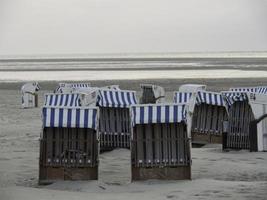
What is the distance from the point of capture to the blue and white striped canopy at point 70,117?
10422 mm

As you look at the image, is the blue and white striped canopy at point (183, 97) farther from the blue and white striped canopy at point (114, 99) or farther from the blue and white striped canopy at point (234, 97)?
the blue and white striped canopy at point (114, 99)

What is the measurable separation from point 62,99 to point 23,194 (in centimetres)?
540

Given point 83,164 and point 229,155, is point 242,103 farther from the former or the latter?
point 83,164

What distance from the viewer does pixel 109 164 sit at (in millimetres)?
12742

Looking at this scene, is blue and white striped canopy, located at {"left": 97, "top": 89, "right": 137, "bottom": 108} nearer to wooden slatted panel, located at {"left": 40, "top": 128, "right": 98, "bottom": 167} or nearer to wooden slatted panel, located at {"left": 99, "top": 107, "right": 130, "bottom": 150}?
wooden slatted panel, located at {"left": 99, "top": 107, "right": 130, "bottom": 150}

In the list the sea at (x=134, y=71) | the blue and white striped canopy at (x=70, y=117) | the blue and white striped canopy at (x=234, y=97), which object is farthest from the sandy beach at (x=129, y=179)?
the sea at (x=134, y=71)

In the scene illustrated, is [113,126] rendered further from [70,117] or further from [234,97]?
[70,117]

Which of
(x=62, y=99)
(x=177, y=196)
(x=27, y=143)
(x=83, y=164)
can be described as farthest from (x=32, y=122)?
(x=177, y=196)

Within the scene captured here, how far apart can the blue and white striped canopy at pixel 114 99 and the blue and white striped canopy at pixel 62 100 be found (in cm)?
69

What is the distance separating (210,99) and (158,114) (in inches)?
199

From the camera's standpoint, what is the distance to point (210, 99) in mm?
15102

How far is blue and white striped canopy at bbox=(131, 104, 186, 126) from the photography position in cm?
1020

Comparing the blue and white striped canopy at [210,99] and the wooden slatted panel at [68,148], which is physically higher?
the blue and white striped canopy at [210,99]

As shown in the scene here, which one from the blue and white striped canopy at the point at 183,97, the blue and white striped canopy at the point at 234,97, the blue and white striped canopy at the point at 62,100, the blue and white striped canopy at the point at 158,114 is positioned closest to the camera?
the blue and white striped canopy at the point at 158,114
